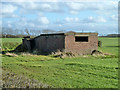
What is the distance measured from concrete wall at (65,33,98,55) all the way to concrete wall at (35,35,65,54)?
70 cm

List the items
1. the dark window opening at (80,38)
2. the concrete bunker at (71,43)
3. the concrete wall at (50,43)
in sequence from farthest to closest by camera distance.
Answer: the dark window opening at (80,38) < the concrete wall at (50,43) < the concrete bunker at (71,43)

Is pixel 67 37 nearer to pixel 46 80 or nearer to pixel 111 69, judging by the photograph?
pixel 111 69

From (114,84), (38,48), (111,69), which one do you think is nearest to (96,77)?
(114,84)

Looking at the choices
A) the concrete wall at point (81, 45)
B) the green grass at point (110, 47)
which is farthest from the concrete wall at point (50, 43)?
the green grass at point (110, 47)

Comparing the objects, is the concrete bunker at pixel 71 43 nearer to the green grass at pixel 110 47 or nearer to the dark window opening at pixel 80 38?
the dark window opening at pixel 80 38

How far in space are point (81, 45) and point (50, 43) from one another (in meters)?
4.36

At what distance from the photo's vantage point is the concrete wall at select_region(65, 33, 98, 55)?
1095 inches

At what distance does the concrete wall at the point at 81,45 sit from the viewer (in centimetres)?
2781

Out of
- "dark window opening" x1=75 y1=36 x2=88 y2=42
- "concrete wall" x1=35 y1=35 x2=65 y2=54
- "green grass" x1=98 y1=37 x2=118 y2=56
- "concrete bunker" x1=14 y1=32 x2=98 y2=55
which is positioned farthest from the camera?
"green grass" x1=98 y1=37 x2=118 y2=56

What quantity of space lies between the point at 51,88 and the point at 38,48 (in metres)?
24.7

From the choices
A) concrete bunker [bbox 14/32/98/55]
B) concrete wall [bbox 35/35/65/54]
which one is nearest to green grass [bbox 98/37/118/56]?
concrete bunker [bbox 14/32/98/55]

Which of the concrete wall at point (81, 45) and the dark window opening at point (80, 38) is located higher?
the dark window opening at point (80, 38)

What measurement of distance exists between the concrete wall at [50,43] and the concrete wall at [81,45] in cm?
70

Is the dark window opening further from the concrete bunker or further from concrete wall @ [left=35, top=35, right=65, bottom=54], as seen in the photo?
concrete wall @ [left=35, top=35, right=65, bottom=54]
